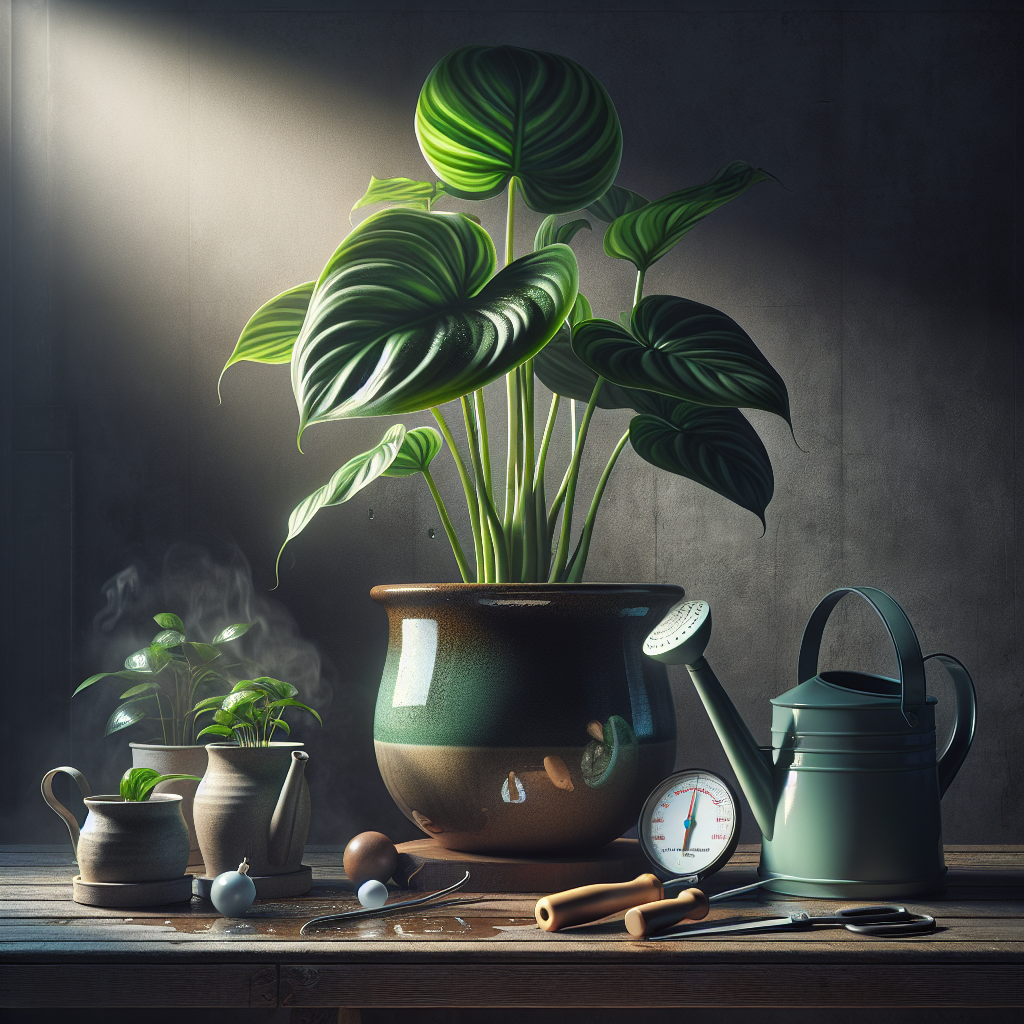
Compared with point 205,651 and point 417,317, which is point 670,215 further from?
point 205,651

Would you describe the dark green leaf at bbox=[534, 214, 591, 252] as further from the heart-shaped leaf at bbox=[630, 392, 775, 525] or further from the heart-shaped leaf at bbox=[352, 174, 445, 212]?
the heart-shaped leaf at bbox=[630, 392, 775, 525]

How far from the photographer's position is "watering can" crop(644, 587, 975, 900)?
102 centimetres

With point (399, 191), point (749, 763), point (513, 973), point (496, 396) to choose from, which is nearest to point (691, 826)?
point (749, 763)

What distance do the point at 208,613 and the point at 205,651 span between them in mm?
290

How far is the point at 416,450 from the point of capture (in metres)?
1.27

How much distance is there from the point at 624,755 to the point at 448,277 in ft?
1.80

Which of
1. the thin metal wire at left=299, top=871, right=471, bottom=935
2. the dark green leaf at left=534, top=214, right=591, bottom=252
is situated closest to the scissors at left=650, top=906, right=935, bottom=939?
the thin metal wire at left=299, top=871, right=471, bottom=935

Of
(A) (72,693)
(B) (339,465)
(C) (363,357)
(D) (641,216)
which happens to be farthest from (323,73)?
(A) (72,693)

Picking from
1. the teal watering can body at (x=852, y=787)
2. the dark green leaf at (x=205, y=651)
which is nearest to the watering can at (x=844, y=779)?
the teal watering can body at (x=852, y=787)

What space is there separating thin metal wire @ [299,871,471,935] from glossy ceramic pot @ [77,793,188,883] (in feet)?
0.62

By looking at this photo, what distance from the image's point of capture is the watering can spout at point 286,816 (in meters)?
1.06

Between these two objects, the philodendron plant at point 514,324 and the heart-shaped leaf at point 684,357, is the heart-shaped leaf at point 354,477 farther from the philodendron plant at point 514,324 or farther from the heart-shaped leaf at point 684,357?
the heart-shaped leaf at point 684,357

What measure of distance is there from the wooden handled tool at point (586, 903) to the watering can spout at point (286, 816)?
291 mm

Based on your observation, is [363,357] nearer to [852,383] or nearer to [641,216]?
[641,216]
